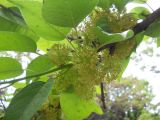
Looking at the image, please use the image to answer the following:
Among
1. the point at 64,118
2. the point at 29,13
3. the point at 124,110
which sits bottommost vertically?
the point at 124,110

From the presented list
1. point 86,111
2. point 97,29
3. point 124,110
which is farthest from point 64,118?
point 124,110

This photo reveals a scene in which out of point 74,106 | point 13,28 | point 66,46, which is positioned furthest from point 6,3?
point 74,106

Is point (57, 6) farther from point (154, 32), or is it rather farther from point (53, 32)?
point (154, 32)

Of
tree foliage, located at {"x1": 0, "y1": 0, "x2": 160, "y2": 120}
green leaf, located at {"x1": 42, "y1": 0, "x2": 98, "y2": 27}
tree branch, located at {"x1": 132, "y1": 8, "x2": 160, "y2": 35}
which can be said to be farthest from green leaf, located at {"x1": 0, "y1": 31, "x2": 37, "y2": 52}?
tree branch, located at {"x1": 132, "y1": 8, "x2": 160, "y2": 35}

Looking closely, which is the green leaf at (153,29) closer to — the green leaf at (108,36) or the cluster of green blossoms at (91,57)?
the cluster of green blossoms at (91,57)

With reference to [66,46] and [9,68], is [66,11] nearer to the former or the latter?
[66,46]

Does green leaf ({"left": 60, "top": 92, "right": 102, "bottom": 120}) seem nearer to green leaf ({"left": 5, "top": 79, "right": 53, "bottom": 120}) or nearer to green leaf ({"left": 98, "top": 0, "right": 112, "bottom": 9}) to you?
green leaf ({"left": 5, "top": 79, "right": 53, "bottom": 120})
